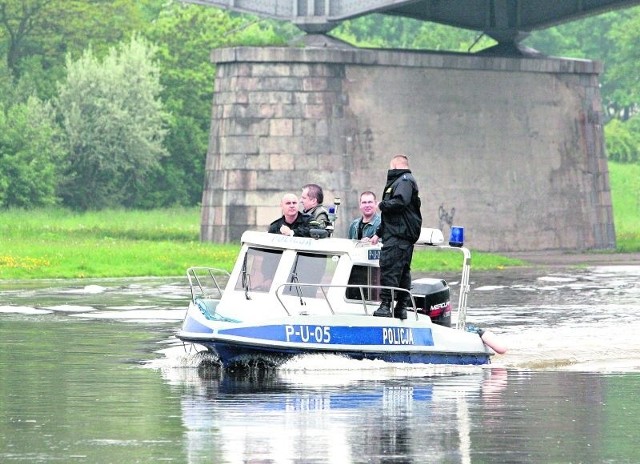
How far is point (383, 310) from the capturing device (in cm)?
2120

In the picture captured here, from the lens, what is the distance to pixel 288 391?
63.0 feet

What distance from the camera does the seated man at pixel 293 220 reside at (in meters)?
21.9

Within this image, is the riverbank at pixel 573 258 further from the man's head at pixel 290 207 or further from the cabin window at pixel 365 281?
the cabin window at pixel 365 281

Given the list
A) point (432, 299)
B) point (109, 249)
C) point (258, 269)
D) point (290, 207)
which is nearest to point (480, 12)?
point (109, 249)

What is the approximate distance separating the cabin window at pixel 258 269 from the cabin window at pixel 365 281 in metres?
0.85

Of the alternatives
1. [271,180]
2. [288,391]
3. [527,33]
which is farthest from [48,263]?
[288,391]

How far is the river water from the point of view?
14.8 meters

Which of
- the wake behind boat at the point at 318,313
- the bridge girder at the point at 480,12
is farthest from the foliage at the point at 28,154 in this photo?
the wake behind boat at the point at 318,313

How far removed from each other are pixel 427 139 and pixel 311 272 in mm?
33150

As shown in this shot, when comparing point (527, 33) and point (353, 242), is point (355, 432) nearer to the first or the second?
point (353, 242)

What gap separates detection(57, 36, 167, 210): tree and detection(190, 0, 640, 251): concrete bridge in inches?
799

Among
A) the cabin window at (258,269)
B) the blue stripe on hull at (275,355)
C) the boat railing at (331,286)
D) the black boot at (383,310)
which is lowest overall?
the blue stripe on hull at (275,355)

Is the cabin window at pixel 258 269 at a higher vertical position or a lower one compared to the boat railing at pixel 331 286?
higher

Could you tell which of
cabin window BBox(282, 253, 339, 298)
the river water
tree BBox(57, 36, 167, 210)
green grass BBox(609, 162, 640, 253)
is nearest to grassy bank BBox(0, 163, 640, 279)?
tree BBox(57, 36, 167, 210)
